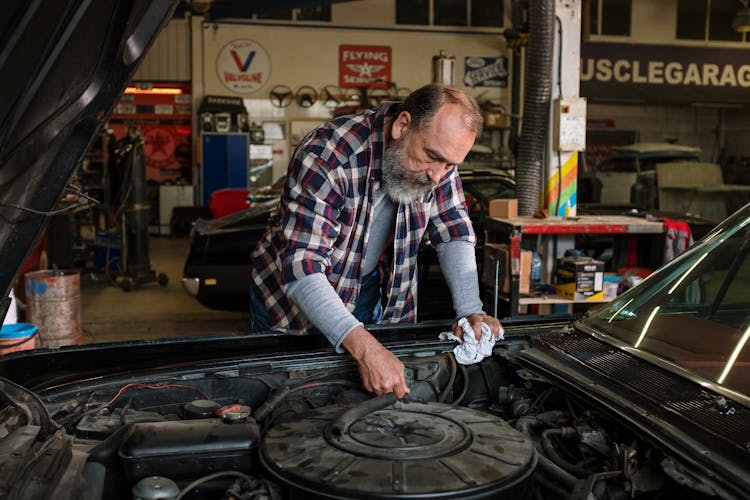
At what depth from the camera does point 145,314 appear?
645 centimetres

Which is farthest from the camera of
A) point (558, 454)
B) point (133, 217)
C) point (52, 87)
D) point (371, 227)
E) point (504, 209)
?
point (133, 217)

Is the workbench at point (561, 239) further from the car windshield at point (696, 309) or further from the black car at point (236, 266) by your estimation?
the car windshield at point (696, 309)

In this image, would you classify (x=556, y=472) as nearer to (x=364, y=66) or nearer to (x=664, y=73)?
(x=364, y=66)

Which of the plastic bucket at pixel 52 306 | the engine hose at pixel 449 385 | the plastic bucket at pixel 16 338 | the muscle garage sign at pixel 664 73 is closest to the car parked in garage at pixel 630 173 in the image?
the muscle garage sign at pixel 664 73

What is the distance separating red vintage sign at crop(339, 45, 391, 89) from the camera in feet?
43.7

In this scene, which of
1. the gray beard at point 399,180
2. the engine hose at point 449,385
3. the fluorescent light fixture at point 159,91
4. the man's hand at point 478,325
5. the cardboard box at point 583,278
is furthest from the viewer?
the fluorescent light fixture at point 159,91

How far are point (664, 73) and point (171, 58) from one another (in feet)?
28.7

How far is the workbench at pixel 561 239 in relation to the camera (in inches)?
167

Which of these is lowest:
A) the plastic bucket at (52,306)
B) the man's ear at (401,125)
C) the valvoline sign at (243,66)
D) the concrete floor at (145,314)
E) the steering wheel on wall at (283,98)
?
the concrete floor at (145,314)

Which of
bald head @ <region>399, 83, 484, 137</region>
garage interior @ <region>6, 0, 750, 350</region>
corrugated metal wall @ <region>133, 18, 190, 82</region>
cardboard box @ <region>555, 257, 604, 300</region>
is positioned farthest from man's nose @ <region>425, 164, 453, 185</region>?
corrugated metal wall @ <region>133, 18, 190, 82</region>

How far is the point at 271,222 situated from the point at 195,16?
11388 mm

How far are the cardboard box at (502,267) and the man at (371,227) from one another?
177 centimetres

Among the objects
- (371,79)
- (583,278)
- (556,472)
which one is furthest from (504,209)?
(371,79)

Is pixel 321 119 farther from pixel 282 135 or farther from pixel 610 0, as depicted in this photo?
pixel 610 0
